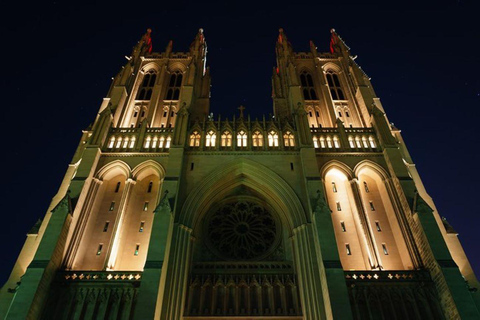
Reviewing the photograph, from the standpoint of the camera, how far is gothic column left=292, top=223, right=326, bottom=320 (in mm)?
19484

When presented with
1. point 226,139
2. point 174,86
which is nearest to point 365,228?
point 226,139

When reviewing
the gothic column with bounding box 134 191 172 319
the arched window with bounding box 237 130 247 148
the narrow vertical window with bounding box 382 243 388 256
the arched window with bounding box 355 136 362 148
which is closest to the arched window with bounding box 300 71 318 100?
the arched window with bounding box 355 136 362 148

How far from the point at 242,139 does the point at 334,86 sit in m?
13.4

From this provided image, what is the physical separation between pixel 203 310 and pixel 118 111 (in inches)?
748

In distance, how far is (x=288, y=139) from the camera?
2833 cm

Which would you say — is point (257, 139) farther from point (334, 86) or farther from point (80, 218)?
point (80, 218)

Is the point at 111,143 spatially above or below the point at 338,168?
above

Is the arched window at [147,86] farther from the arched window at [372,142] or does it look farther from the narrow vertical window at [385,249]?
the narrow vertical window at [385,249]

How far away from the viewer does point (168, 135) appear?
93.6 ft

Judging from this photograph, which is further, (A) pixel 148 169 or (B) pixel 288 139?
(B) pixel 288 139

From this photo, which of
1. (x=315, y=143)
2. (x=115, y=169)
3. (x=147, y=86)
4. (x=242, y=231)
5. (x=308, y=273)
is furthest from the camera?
(x=147, y=86)

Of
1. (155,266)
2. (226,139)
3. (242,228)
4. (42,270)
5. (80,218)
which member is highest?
(226,139)

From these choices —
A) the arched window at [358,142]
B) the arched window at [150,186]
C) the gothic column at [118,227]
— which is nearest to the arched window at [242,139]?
the arched window at [150,186]

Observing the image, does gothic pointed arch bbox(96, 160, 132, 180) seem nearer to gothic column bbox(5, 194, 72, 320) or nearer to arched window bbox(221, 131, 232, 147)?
gothic column bbox(5, 194, 72, 320)
